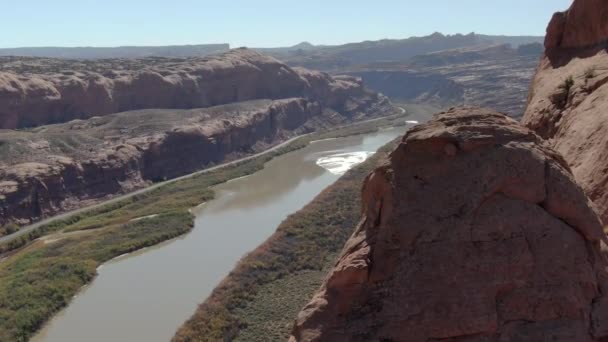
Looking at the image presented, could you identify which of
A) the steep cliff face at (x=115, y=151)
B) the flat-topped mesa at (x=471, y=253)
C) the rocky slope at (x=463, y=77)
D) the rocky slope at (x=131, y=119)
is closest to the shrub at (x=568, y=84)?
the flat-topped mesa at (x=471, y=253)

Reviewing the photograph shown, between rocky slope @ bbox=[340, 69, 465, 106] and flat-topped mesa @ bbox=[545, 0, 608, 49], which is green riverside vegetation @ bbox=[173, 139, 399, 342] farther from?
rocky slope @ bbox=[340, 69, 465, 106]

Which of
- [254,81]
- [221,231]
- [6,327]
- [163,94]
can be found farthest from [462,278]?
[254,81]

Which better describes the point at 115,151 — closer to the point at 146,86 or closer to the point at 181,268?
the point at 146,86

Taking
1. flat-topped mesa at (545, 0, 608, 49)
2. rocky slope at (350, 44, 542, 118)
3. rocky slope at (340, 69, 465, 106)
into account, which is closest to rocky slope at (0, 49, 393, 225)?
rocky slope at (340, 69, 465, 106)

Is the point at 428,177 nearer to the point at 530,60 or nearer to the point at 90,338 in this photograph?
the point at 90,338

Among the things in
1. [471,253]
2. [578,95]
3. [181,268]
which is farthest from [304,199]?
[471,253]

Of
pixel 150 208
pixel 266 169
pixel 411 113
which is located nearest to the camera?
pixel 150 208
